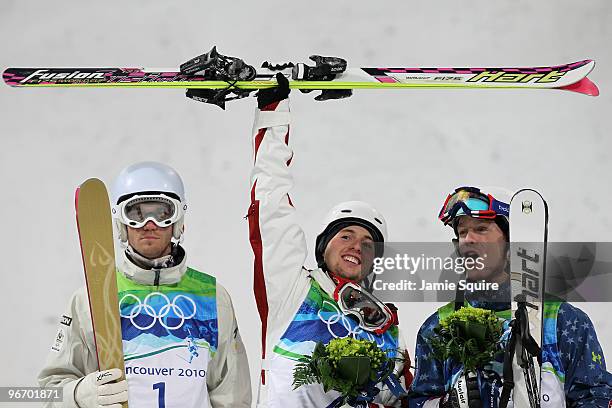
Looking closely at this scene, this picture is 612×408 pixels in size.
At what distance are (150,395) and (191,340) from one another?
8.6 inches

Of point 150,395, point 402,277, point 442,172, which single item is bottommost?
point 150,395

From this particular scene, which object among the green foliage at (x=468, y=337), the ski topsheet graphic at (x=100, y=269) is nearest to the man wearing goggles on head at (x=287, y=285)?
the green foliage at (x=468, y=337)

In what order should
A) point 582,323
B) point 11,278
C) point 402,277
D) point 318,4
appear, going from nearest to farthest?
point 582,323 < point 402,277 < point 11,278 < point 318,4

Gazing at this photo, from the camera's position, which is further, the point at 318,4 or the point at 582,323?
the point at 318,4

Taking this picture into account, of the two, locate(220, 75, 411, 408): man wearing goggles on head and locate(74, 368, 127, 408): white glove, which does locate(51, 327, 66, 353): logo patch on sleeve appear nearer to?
locate(74, 368, 127, 408): white glove

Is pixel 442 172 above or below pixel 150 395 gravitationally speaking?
above

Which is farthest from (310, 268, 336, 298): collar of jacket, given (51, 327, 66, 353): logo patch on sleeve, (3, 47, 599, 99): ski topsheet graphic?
(51, 327, 66, 353): logo patch on sleeve

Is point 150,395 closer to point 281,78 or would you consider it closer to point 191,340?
point 191,340

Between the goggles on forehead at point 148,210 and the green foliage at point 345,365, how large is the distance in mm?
663

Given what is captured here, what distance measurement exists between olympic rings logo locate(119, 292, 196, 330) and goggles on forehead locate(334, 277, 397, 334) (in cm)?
49

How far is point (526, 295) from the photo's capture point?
338 cm

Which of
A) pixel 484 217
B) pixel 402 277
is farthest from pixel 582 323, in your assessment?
pixel 402 277

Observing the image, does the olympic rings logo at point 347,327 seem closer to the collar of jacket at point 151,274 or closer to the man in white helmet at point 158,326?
the man in white helmet at point 158,326

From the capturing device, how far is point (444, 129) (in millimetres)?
4426
